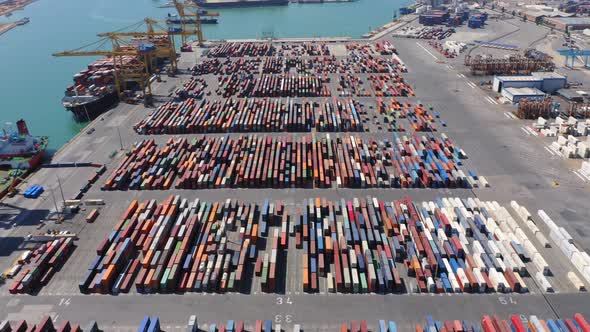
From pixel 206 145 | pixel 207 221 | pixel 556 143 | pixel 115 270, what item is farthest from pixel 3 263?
pixel 556 143

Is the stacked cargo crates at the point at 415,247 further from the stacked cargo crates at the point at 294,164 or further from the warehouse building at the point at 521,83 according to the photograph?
the warehouse building at the point at 521,83

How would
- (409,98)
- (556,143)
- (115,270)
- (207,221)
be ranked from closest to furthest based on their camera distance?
(115,270) → (207,221) → (556,143) → (409,98)

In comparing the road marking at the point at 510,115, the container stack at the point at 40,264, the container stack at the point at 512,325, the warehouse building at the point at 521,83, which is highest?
the warehouse building at the point at 521,83

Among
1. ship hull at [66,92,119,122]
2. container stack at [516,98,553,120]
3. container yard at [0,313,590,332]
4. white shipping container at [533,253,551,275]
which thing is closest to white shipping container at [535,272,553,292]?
white shipping container at [533,253,551,275]

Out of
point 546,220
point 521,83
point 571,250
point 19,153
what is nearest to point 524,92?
point 521,83

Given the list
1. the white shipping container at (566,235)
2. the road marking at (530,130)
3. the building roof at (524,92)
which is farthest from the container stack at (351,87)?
the white shipping container at (566,235)

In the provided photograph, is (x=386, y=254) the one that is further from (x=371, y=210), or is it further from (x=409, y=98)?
(x=409, y=98)
